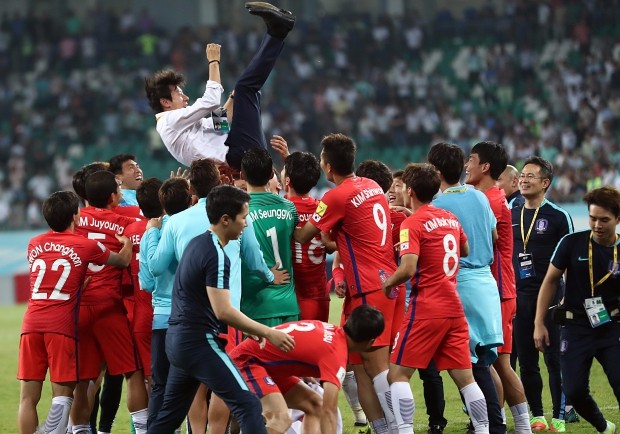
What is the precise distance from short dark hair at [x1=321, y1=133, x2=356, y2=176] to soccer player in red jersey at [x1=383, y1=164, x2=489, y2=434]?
48 cm

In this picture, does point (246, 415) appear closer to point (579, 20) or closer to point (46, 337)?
point (46, 337)

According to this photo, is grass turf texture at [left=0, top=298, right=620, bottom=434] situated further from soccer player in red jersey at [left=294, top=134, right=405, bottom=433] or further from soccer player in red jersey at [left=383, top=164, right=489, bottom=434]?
soccer player in red jersey at [left=383, top=164, right=489, bottom=434]

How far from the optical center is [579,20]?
25000 mm

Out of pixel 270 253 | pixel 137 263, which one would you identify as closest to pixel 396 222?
pixel 270 253

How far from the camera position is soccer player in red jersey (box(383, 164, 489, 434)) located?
6883 millimetres

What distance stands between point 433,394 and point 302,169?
2049mm

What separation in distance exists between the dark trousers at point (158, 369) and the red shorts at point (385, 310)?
1224 millimetres

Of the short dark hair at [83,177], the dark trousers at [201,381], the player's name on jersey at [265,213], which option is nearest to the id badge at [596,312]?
the player's name on jersey at [265,213]

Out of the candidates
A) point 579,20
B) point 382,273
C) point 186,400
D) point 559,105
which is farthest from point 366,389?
point 579,20

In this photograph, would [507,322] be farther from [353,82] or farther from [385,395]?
[353,82]

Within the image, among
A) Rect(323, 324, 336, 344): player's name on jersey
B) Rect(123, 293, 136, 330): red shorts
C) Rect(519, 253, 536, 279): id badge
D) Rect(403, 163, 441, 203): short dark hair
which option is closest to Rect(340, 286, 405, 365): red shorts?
Rect(403, 163, 441, 203): short dark hair

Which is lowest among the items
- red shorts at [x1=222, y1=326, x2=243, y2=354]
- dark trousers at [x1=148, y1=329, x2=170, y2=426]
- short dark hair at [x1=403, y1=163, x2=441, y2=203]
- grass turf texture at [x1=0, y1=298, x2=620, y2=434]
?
grass turf texture at [x1=0, y1=298, x2=620, y2=434]

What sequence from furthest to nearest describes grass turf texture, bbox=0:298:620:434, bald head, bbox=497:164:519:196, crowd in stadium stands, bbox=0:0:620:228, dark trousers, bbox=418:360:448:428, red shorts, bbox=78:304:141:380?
1. crowd in stadium stands, bbox=0:0:620:228
2. bald head, bbox=497:164:519:196
3. grass turf texture, bbox=0:298:620:434
4. dark trousers, bbox=418:360:448:428
5. red shorts, bbox=78:304:141:380

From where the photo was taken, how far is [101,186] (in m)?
7.62
